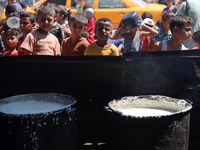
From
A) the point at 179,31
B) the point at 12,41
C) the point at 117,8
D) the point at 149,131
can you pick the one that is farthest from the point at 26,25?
the point at 117,8

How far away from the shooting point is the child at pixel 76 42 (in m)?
3.82

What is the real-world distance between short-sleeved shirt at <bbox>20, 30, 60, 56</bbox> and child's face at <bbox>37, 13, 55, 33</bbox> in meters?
0.08

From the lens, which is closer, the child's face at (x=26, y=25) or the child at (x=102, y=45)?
the child at (x=102, y=45)

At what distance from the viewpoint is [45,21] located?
3713 millimetres

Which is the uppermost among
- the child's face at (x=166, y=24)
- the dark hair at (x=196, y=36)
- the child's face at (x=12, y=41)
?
the child's face at (x=166, y=24)

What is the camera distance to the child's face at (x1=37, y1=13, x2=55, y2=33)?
12.2ft

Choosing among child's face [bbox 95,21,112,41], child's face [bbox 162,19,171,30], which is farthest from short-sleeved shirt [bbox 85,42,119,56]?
child's face [bbox 162,19,171,30]

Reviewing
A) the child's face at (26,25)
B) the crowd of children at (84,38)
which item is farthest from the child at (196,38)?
the child's face at (26,25)

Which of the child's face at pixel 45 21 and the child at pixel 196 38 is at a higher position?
the child's face at pixel 45 21

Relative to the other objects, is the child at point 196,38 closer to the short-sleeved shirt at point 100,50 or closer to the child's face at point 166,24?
the child's face at point 166,24

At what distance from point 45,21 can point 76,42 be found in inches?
20.1

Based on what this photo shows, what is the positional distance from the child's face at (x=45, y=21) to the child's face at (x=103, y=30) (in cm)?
65

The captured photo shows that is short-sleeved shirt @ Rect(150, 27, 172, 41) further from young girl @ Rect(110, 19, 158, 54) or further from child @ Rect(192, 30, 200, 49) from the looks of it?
young girl @ Rect(110, 19, 158, 54)

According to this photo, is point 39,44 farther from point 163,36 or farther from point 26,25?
point 163,36
